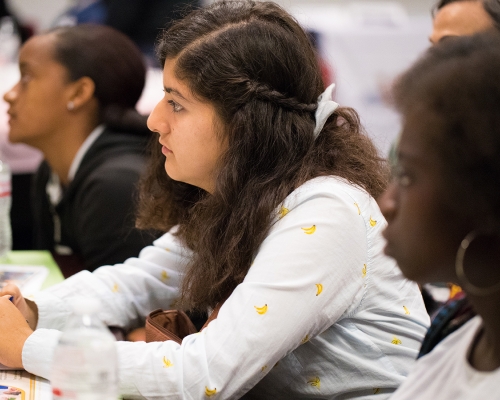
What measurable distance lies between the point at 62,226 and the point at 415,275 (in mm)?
1840

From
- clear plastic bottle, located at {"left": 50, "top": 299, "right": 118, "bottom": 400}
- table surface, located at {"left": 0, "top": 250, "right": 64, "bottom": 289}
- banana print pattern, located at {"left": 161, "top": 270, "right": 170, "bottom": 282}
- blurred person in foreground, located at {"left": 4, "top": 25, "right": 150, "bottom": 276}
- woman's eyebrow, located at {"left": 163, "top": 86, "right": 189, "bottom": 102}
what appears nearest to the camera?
clear plastic bottle, located at {"left": 50, "top": 299, "right": 118, "bottom": 400}

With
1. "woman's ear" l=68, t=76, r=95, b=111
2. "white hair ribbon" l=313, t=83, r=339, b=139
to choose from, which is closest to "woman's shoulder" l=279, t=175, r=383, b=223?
"white hair ribbon" l=313, t=83, r=339, b=139

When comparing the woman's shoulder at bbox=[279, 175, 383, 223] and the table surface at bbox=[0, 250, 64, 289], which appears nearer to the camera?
the woman's shoulder at bbox=[279, 175, 383, 223]

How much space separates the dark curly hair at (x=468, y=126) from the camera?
0.74 meters

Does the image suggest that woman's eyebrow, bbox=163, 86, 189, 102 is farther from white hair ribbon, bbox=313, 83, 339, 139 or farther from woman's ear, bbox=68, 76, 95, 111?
woman's ear, bbox=68, 76, 95, 111

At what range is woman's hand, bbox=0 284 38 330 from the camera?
56.7 inches

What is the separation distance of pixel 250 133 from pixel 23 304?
614mm

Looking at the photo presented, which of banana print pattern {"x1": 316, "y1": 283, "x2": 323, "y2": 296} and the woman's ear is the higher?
banana print pattern {"x1": 316, "y1": 283, "x2": 323, "y2": 296}

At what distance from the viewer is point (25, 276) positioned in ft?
6.01

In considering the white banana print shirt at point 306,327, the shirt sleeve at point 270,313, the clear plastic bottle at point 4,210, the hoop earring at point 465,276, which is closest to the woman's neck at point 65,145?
the clear plastic bottle at point 4,210

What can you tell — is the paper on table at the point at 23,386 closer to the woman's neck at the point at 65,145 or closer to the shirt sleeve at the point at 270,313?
the shirt sleeve at the point at 270,313

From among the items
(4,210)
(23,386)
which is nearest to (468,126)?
(23,386)

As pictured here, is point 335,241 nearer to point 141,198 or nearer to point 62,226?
point 141,198

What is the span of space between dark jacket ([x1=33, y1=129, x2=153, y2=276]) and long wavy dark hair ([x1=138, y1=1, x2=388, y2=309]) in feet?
2.17
